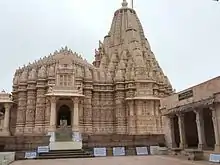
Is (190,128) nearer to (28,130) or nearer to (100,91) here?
(100,91)

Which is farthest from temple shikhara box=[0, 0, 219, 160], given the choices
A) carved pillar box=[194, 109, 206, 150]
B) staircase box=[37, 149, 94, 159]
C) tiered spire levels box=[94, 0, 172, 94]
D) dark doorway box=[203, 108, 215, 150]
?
carved pillar box=[194, 109, 206, 150]

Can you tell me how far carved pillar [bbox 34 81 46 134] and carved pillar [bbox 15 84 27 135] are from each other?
2.42m

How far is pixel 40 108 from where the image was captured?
35.5m

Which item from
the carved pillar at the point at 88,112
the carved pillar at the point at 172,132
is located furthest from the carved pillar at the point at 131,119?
the carved pillar at the point at 172,132

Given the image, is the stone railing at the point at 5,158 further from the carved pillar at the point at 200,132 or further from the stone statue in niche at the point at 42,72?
the stone statue in niche at the point at 42,72

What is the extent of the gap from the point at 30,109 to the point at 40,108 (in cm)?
170

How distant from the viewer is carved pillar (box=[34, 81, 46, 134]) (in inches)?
1340

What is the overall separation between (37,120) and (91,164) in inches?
887

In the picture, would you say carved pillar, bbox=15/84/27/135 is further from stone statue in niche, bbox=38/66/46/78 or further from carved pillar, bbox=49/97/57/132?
carved pillar, bbox=49/97/57/132

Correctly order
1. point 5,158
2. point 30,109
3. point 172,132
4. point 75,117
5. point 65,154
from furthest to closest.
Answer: point 30,109, point 75,117, point 172,132, point 65,154, point 5,158

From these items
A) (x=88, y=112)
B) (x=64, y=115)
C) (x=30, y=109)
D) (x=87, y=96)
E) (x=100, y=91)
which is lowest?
(x=64, y=115)

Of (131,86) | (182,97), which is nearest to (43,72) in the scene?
(131,86)

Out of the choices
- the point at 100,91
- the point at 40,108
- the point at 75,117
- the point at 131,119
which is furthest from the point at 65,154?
the point at 100,91

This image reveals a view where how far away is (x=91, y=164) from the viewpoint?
46.1 feet
